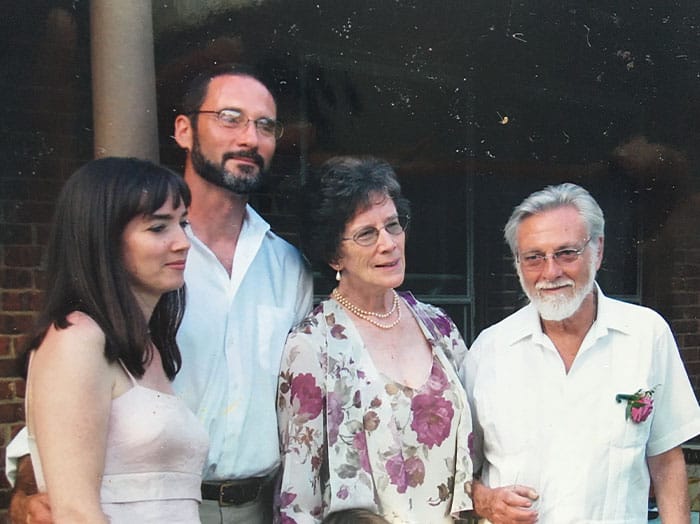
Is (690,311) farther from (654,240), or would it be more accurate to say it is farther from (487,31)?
(487,31)

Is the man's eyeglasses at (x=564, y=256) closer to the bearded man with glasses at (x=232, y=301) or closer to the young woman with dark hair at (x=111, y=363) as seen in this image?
the bearded man with glasses at (x=232, y=301)

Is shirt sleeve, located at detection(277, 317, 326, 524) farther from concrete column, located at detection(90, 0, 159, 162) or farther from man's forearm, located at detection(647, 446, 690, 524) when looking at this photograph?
man's forearm, located at detection(647, 446, 690, 524)

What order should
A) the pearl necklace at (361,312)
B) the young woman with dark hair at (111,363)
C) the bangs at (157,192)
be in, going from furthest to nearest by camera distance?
the pearl necklace at (361,312)
the bangs at (157,192)
the young woman with dark hair at (111,363)

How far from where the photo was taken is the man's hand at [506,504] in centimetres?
207

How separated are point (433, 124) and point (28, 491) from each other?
1.63 metres

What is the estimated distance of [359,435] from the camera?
2.03 m

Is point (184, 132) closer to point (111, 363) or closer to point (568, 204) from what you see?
point (111, 363)

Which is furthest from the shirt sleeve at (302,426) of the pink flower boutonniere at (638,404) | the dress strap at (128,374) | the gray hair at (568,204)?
the pink flower boutonniere at (638,404)

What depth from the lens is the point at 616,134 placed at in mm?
2793

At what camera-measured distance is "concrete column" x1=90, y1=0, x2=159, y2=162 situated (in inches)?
84.7

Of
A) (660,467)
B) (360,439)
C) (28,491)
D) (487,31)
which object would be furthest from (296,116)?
(660,467)

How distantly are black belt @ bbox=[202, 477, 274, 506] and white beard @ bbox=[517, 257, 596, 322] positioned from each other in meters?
0.88

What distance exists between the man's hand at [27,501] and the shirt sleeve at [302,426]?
0.56 meters

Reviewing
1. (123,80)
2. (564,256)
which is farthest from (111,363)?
(564,256)
